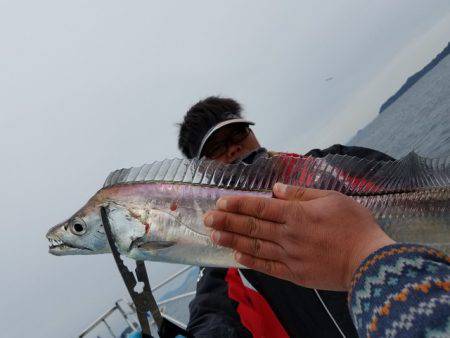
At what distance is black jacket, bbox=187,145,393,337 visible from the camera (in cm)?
364

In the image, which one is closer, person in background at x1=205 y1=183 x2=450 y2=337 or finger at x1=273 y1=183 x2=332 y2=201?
person in background at x1=205 y1=183 x2=450 y2=337

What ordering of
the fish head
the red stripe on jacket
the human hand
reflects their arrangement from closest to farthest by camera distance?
the human hand < the fish head < the red stripe on jacket

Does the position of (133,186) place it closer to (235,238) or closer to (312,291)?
(235,238)

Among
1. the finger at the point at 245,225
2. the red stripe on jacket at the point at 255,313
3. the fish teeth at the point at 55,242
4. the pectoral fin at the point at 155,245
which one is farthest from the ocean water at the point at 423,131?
the fish teeth at the point at 55,242

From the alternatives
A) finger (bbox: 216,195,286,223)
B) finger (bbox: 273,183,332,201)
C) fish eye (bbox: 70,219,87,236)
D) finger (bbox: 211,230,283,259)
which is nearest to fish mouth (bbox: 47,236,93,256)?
fish eye (bbox: 70,219,87,236)

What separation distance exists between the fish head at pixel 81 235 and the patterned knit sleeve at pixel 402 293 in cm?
239

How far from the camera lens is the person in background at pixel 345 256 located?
126 cm

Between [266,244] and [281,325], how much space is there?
2.34m

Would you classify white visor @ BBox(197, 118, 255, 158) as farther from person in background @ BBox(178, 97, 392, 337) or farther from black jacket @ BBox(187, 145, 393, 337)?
black jacket @ BBox(187, 145, 393, 337)

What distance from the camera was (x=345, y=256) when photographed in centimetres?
175

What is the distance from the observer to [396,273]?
4.52 ft

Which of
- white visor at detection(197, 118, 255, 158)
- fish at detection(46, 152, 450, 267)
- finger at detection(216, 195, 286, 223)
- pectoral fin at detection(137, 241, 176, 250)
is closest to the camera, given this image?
finger at detection(216, 195, 286, 223)

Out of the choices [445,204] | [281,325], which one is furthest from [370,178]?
[281,325]

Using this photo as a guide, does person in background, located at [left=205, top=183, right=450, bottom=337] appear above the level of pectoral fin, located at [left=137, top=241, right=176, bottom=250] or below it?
below
